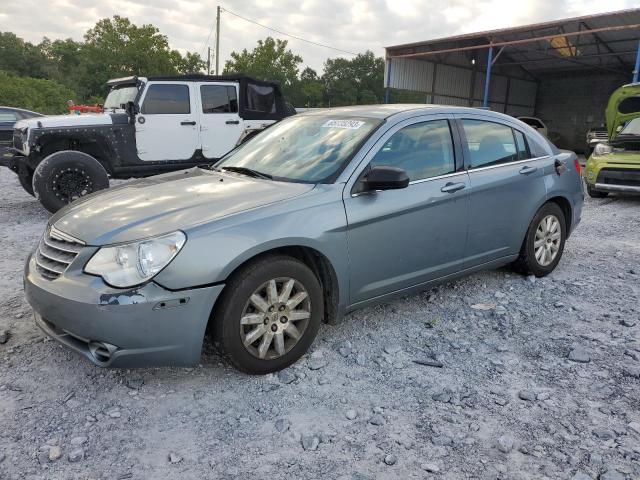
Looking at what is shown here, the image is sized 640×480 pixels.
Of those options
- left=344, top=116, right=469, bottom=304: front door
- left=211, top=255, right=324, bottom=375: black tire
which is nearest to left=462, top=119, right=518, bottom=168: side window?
left=344, top=116, right=469, bottom=304: front door

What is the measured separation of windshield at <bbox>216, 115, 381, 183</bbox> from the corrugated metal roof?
17265mm

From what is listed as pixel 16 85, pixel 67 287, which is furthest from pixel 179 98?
pixel 16 85

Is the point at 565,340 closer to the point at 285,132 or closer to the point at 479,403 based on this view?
the point at 479,403

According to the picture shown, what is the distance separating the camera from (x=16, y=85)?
104 feet

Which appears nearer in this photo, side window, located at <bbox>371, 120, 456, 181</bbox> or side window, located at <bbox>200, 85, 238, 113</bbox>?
side window, located at <bbox>371, 120, 456, 181</bbox>

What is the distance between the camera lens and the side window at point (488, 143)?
12.9 feet

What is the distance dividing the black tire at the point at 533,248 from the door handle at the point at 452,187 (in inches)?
43.0

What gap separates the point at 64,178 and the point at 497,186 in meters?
5.75

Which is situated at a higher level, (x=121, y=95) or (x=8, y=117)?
(x=121, y=95)

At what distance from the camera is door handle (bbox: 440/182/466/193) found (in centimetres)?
363

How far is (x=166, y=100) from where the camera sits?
8.12 meters

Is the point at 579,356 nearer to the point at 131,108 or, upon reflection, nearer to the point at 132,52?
the point at 131,108

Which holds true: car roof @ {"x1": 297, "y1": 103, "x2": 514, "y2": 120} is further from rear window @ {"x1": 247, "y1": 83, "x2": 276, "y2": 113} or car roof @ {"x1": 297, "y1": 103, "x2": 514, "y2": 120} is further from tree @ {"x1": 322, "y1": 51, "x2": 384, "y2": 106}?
tree @ {"x1": 322, "y1": 51, "x2": 384, "y2": 106}

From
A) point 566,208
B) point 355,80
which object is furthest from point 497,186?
point 355,80
